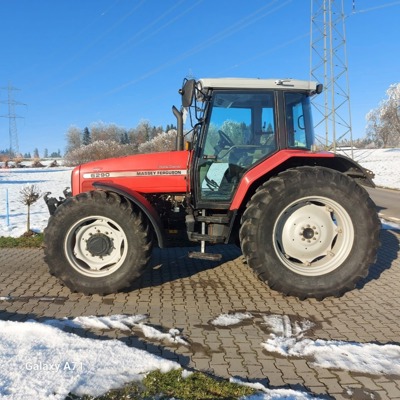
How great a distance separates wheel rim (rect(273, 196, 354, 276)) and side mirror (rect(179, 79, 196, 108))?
5.39ft

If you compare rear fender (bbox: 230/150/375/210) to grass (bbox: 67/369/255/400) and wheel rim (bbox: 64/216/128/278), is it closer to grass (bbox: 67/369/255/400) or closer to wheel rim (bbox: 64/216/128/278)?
wheel rim (bbox: 64/216/128/278)

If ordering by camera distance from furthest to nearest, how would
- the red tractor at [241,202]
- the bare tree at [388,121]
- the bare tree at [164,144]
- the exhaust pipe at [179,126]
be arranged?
1. the bare tree at [388,121]
2. the bare tree at [164,144]
3. the exhaust pipe at [179,126]
4. the red tractor at [241,202]

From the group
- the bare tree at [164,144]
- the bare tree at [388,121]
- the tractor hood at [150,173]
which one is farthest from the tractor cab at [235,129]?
the bare tree at [388,121]

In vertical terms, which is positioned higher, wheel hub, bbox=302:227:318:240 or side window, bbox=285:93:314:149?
side window, bbox=285:93:314:149

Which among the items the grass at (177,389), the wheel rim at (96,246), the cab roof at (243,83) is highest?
the cab roof at (243,83)

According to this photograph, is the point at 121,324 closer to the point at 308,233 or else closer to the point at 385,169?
the point at 308,233

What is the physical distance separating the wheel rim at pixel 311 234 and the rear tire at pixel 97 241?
157 centimetres

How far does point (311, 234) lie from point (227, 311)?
52.2 inches

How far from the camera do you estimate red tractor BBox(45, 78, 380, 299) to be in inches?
168

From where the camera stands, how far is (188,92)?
164 inches

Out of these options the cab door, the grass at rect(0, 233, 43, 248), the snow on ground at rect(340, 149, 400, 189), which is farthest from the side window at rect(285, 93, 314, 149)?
the snow on ground at rect(340, 149, 400, 189)

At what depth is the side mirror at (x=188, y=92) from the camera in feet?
13.6

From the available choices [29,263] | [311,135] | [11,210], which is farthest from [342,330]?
[11,210]

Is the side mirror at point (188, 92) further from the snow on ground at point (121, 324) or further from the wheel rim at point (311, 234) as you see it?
the snow on ground at point (121, 324)
